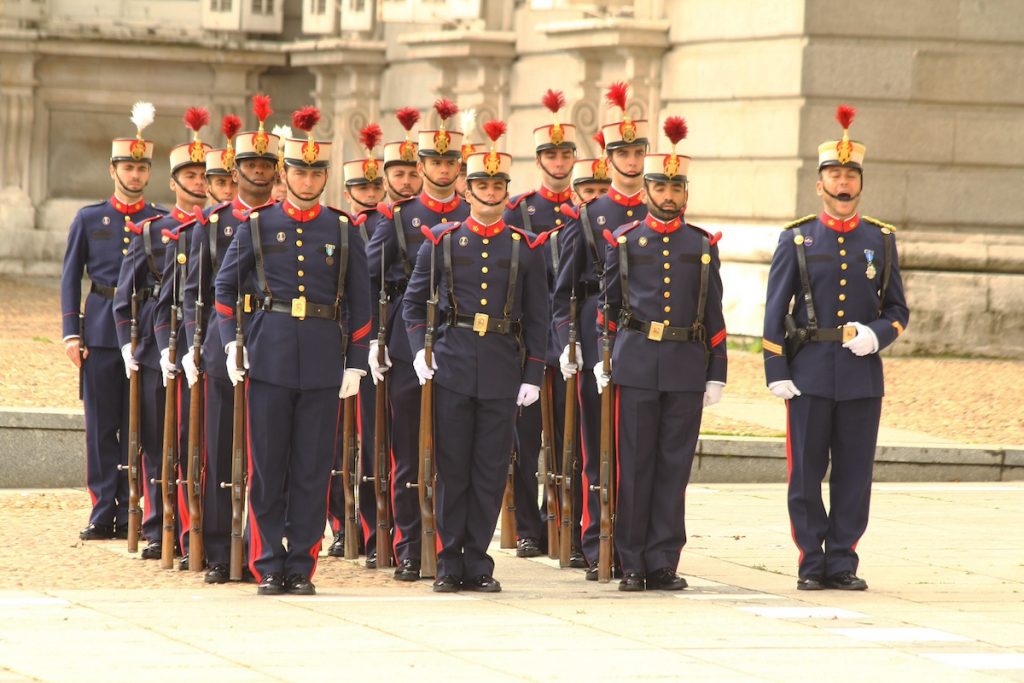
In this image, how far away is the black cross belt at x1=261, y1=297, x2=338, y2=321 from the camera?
10.3 metres

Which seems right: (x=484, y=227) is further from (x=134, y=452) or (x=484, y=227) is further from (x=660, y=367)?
(x=134, y=452)

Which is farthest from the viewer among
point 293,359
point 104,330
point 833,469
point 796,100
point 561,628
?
point 796,100

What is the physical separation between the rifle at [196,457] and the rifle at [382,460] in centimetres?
90

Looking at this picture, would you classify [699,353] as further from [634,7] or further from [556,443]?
[634,7]

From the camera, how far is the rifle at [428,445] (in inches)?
414

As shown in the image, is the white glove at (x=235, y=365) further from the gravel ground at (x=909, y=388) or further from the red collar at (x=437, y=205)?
the gravel ground at (x=909, y=388)

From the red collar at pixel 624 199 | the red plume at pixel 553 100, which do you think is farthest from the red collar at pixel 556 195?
the red collar at pixel 624 199

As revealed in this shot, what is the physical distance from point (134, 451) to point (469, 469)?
85.5 inches

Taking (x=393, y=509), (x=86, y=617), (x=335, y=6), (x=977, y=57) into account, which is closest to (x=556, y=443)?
(x=393, y=509)

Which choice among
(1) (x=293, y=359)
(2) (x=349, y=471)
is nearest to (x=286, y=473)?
(1) (x=293, y=359)

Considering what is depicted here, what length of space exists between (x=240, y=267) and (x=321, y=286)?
Result: 1.23ft

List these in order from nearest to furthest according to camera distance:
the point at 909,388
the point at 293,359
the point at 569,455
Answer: the point at 293,359 < the point at 569,455 < the point at 909,388

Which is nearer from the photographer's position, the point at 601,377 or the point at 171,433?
the point at 601,377

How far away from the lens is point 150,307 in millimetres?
11812
